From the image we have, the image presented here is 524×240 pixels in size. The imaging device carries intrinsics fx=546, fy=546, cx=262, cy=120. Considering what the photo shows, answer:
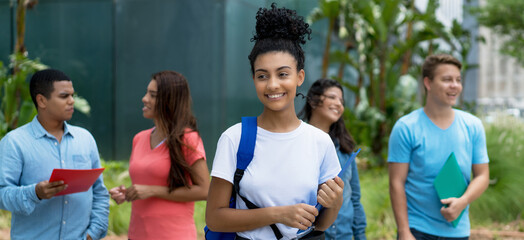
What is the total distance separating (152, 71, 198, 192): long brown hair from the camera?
3330 millimetres

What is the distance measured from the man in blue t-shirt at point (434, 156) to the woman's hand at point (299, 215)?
1644mm

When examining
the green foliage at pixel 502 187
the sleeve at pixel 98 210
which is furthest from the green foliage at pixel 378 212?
the sleeve at pixel 98 210

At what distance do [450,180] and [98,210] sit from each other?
2133mm

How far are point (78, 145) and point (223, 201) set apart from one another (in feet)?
4.87

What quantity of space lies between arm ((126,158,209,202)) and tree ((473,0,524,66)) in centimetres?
2275

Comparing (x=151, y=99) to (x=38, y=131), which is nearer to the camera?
(x=38, y=131)

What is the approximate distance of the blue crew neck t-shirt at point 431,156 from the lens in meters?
3.40

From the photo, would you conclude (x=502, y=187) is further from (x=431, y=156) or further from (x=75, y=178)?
(x=75, y=178)

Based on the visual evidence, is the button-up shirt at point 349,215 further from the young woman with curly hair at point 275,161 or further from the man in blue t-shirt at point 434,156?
the young woman with curly hair at point 275,161

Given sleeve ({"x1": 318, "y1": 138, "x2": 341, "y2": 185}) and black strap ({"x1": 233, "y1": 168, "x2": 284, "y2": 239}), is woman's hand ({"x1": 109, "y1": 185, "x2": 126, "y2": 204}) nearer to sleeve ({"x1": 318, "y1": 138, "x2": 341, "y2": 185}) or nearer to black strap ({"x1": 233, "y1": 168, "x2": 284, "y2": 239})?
black strap ({"x1": 233, "y1": 168, "x2": 284, "y2": 239})

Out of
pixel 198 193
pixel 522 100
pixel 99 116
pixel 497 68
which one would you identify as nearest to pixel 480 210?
pixel 198 193

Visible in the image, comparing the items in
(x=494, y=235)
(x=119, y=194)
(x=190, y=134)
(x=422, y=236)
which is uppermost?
(x=190, y=134)

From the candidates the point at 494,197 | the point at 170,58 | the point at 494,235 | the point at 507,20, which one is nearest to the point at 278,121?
the point at 494,235

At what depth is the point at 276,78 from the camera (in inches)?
80.7
